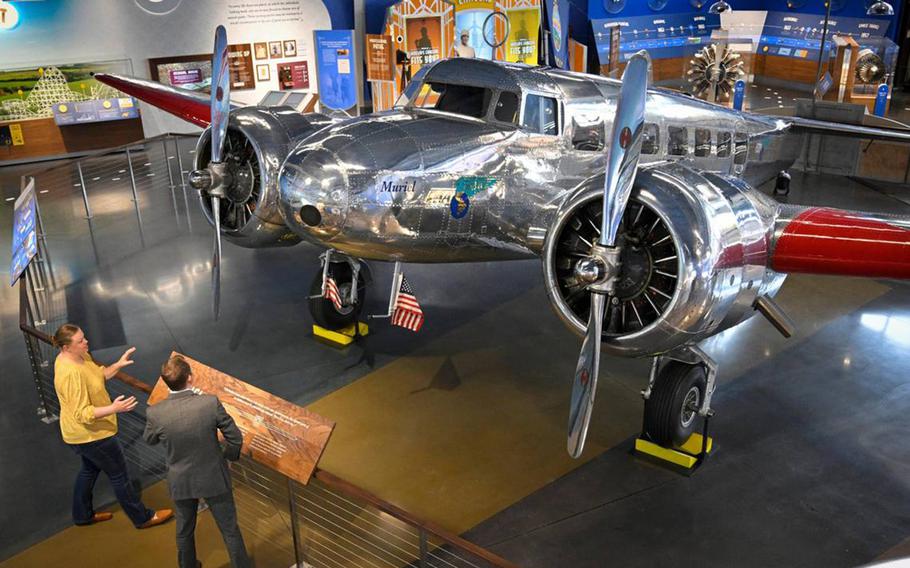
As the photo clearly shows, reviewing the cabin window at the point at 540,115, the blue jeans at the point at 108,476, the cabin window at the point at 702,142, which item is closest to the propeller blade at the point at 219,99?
the cabin window at the point at 540,115

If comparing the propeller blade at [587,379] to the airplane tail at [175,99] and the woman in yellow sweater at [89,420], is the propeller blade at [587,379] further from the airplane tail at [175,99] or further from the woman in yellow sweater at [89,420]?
the airplane tail at [175,99]

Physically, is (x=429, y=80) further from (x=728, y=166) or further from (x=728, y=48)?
(x=728, y=48)

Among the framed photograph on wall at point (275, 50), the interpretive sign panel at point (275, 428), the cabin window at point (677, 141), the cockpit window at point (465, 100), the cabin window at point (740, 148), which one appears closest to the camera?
the interpretive sign panel at point (275, 428)

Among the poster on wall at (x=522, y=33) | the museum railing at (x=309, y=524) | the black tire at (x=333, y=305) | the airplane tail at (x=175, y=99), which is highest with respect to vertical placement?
the poster on wall at (x=522, y=33)

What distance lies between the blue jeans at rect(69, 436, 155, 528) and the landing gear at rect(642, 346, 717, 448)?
15.7 ft

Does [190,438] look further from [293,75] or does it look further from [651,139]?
[293,75]

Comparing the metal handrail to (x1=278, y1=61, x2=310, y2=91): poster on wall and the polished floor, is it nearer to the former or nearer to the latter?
the polished floor

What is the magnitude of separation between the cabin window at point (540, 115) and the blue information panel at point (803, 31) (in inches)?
632

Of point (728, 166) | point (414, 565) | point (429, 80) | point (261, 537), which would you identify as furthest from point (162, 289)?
point (728, 166)

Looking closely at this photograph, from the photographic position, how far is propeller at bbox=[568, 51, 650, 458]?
242 inches

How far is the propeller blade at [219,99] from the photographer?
898cm

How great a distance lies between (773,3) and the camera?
25.6 m

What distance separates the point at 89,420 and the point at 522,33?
1832 cm

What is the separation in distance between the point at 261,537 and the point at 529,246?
3943 millimetres
